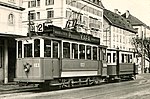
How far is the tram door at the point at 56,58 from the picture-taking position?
1781 centimetres

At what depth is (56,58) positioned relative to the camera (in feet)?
59.0

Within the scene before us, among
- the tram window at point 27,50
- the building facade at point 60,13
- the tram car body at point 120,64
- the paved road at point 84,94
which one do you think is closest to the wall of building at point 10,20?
the tram car body at point 120,64

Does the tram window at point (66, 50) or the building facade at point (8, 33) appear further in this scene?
the building facade at point (8, 33)

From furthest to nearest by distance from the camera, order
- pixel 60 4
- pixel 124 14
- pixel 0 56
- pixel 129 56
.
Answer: pixel 124 14 → pixel 60 4 → pixel 129 56 → pixel 0 56

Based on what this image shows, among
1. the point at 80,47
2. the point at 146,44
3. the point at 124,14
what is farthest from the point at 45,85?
the point at 124,14

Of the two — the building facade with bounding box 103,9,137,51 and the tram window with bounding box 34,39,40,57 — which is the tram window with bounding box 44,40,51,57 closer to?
the tram window with bounding box 34,39,40,57

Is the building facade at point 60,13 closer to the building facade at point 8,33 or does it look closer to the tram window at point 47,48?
the building facade at point 8,33

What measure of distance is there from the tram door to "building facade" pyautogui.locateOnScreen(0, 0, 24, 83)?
6.82m

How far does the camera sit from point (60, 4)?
168ft

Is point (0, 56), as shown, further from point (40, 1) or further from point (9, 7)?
point (40, 1)

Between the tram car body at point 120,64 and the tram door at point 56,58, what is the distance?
7963mm

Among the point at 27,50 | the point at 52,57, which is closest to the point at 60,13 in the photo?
the point at 27,50

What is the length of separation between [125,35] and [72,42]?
202 ft

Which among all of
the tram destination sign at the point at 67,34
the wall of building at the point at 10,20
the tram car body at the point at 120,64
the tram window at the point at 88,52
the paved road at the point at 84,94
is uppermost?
the wall of building at the point at 10,20
